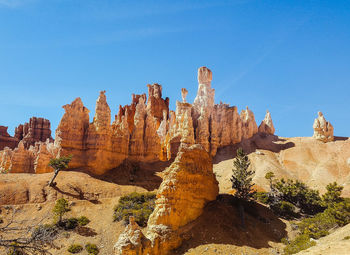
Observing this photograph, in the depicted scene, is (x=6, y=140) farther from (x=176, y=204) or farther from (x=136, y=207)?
(x=176, y=204)

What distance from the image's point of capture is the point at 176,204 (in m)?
25.2

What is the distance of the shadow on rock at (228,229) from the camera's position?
24672 mm

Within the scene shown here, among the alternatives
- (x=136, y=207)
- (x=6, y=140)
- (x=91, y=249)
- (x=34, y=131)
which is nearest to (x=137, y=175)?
(x=136, y=207)

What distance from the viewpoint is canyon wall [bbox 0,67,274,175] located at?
51031 millimetres

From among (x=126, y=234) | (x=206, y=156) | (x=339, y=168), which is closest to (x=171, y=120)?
(x=339, y=168)

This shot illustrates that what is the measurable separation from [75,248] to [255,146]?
56.0 metres

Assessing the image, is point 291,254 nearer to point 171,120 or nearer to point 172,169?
point 172,169

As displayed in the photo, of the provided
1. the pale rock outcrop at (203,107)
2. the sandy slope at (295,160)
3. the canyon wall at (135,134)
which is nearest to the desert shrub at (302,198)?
the sandy slope at (295,160)

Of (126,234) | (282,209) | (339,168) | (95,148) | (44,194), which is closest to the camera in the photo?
(126,234)

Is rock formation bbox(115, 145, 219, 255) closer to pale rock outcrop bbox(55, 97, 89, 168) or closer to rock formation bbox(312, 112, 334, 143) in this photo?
pale rock outcrop bbox(55, 97, 89, 168)

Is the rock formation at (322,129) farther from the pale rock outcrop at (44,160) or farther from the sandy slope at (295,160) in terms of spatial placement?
the pale rock outcrop at (44,160)

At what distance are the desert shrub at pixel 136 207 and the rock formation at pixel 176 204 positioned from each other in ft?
30.0

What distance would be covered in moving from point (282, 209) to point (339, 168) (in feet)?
102

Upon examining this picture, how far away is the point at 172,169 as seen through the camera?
2688 cm
